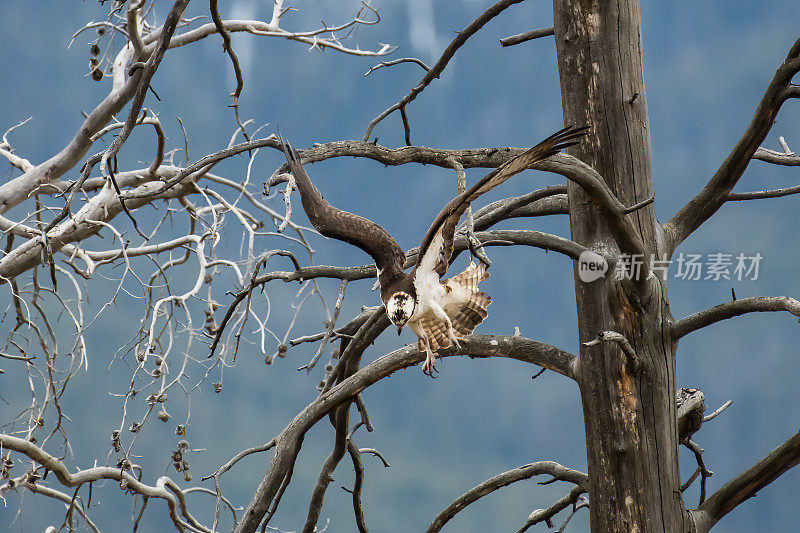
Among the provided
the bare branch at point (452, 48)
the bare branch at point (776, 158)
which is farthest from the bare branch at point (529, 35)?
the bare branch at point (776, 158)

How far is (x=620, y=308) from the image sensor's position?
8.85 ft

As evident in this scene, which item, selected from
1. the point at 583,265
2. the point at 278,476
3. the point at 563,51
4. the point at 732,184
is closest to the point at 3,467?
the point at 278,476

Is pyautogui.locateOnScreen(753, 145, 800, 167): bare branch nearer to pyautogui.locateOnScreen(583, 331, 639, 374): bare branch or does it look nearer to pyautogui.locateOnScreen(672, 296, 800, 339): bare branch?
pyautogui.locateOnScreen(672, 296, 800, 339): bare branch

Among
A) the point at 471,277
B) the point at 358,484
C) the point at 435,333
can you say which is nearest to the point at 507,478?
the point at 358,484

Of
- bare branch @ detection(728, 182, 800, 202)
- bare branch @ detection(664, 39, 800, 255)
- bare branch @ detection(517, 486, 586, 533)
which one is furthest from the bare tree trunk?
bare branch @ detection(517, 486, 586, 533)

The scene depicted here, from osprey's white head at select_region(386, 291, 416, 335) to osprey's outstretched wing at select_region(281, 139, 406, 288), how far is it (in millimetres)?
94

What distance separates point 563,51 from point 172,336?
1.94m

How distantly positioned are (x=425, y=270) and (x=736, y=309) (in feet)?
3.49

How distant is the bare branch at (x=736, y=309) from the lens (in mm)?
2412

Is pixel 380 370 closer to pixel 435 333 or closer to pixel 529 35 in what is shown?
pixel 435 333

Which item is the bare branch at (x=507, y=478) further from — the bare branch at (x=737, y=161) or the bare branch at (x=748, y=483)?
the bare branch at (x=737, y=161)

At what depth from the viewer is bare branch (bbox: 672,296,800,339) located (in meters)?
2.41

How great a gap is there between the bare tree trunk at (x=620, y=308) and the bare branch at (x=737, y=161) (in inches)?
6.2

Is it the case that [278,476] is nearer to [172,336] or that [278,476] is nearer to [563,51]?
[172,336]
